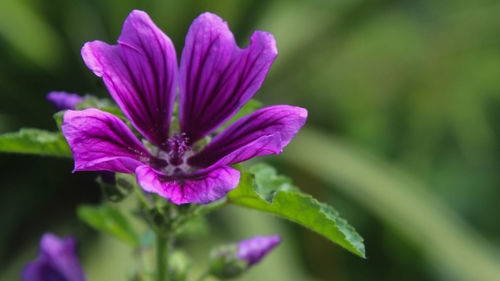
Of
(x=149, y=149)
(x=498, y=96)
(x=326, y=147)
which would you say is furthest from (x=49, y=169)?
(x=498, y=96)

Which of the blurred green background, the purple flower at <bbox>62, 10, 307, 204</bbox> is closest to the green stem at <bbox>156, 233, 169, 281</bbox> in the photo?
the purple flower at <bbox>62, 10, 307, 204</bbox>

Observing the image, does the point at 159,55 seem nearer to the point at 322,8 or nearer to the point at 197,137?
the point at 197,137

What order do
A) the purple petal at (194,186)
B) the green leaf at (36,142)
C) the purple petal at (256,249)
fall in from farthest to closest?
1. the purple petal at (256,249)
2. the green leaf at (36,142)
3. the purple petal at (194,186)

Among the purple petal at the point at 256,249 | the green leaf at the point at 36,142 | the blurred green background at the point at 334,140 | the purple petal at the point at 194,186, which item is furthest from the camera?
the blurred green background at the point at 334,140

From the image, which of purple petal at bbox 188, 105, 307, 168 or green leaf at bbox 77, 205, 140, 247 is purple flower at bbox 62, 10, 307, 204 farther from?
green leaf at bbox 77, 205, 140, 247

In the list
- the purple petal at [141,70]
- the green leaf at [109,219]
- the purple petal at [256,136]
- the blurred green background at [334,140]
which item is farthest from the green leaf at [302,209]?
the blurred green background at [334,140]

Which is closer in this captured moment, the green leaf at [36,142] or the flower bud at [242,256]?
the green leaf at [36,142]

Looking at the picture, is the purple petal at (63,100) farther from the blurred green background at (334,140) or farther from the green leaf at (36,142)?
the blurred green background at (334,140)
